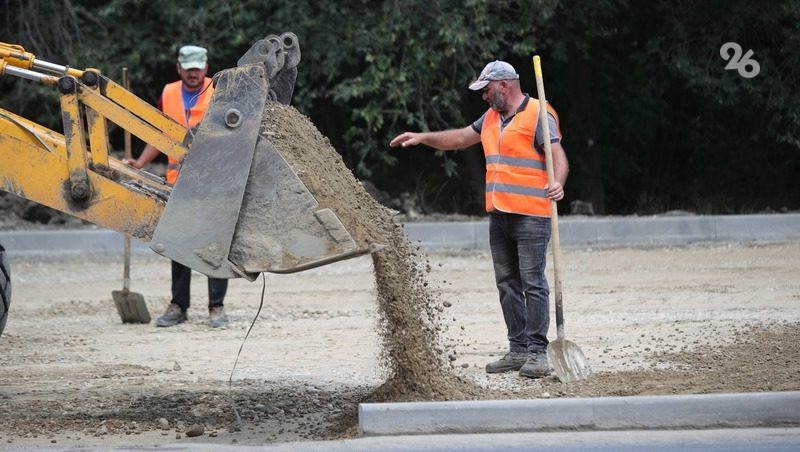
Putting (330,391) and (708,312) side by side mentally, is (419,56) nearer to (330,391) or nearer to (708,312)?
(708,312)

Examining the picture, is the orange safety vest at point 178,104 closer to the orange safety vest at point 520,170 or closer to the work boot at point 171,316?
the work boot at point 171,316

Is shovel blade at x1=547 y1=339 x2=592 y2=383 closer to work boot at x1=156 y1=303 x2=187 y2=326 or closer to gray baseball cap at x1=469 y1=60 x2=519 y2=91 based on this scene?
gray baseball cap at x1=469 y1=60 x2=519 y2=91

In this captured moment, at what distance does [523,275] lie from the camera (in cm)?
767

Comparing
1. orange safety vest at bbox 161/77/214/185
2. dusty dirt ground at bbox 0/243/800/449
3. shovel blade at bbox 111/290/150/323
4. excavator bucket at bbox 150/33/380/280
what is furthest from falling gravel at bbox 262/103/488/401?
shovel blade at bbox 111/290/150/323

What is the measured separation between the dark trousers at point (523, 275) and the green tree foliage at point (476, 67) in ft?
25.5

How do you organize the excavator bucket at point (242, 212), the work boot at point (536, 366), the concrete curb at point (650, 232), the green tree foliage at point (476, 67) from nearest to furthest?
the excavator bucket at point (242, 212) → the work boot at point (536, 366) → the concrete curb at point (650, 232) → the green tree foliage at point (476, 67)

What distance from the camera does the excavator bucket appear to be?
6.08 metres

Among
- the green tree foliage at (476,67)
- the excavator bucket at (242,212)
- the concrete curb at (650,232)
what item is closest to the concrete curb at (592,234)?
the concrete curb at (650,232)

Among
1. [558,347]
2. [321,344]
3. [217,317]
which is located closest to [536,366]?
→ [558,347]

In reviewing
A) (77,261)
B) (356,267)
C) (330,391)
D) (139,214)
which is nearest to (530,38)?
(356,267)

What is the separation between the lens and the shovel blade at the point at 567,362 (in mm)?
7278

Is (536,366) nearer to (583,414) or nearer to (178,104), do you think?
(583,414)

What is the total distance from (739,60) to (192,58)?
Result: 912cm

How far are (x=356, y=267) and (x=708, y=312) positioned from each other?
15.6 feet
